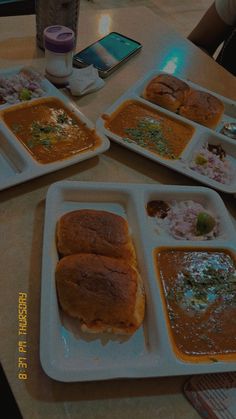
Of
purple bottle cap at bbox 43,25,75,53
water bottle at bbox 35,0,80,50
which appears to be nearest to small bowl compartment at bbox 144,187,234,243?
purple bottle cap at bbox 43,25,75,53

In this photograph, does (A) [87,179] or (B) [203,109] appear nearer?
(A) [87,179]

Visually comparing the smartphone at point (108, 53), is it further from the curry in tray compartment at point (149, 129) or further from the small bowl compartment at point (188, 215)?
the small bowl compartment at point (188, 215)

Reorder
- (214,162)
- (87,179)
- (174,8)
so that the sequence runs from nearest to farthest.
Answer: (87,179), (214,162), (174,8)

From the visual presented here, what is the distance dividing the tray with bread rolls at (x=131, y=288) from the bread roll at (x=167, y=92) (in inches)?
22.9

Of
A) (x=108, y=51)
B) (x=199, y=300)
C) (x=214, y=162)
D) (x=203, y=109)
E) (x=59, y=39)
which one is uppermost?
(x=59, y=39)

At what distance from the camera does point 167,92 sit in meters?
1.66

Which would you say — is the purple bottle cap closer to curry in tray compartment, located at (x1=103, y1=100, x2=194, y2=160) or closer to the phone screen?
the phone screen

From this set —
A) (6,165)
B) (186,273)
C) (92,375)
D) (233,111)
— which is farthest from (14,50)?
(92,375)

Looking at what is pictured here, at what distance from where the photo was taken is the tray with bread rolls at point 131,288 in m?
0.91

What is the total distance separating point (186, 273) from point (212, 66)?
1.39m

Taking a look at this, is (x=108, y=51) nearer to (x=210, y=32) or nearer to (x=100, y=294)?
(x=210, y=32)

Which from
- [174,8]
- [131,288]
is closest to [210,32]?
[131,288]

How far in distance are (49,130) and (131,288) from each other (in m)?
0.74

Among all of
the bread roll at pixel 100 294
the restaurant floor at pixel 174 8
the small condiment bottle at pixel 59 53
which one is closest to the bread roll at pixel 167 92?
the small condiment bottle at pixel 59 53
